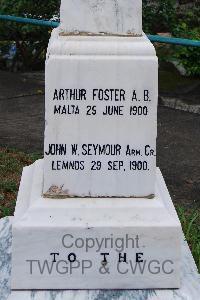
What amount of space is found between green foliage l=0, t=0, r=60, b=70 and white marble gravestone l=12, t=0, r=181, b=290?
5.41m

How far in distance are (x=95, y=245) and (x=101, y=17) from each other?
1.10m

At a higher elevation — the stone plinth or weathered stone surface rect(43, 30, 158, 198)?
the stone plinth

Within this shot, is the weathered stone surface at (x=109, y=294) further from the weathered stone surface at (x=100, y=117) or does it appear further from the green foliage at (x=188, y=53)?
the green foliage at (x=188, y=53)

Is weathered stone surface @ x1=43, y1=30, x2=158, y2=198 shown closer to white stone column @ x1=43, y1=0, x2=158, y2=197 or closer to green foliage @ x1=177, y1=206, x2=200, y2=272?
white stone column @ x1=43, y1=0, x2=158, y2=197

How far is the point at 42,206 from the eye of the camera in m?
3.18

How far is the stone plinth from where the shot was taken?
318 centimetres

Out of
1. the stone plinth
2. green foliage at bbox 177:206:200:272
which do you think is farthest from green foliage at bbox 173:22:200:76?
the stone plinth

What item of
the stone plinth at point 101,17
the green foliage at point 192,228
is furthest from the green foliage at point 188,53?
the stone plinth at point 101,17

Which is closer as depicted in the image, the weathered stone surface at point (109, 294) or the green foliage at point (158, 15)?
the weathered stone surface at point (109, 294)

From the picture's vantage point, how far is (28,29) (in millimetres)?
8414

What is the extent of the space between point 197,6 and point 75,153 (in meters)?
6.76

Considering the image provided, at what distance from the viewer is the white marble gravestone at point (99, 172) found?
311 centimetres

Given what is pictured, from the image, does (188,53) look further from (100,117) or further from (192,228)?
(100,117)

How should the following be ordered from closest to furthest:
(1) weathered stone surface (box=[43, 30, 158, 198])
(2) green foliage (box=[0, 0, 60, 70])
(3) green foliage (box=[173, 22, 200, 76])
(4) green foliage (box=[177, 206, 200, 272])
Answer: (1) weathered stone surface (box=[43, 30, 158, 198]) < (4) green foliage (box=[177, 206, 200, 272]) < (3) green foliage (box=[173, 22, 200, 76]) < (2) green foliage (box=[0, 0, 60, 70])
